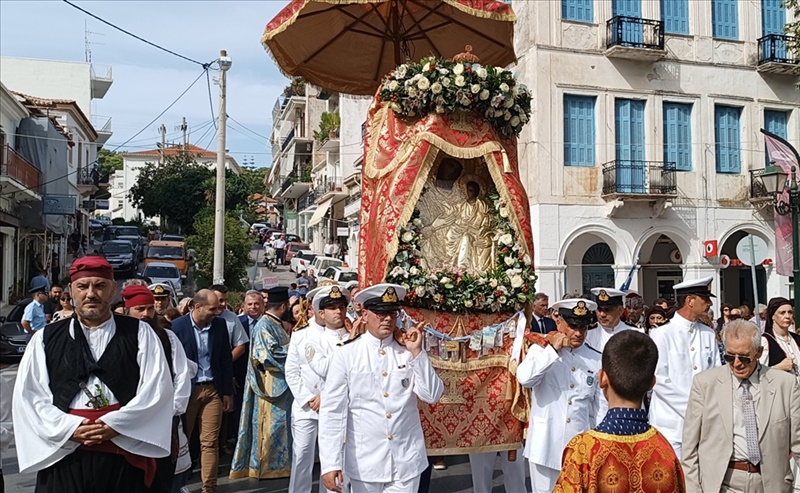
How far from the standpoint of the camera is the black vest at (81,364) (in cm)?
417

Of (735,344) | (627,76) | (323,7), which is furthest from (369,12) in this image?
(627,76)

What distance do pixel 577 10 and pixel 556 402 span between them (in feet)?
59.6

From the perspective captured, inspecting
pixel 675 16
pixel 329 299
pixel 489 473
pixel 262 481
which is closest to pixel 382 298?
pixel 329 299

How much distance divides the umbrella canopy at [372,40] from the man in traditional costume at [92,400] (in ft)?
15.7

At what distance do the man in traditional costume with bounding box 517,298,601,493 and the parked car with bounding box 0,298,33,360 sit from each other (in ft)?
46.2

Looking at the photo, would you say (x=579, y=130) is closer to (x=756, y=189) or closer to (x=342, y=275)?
(x=756, y=189)

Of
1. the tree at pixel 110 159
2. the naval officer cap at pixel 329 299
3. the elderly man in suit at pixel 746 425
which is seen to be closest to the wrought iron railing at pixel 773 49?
the naval officer cap at pixel 329 299

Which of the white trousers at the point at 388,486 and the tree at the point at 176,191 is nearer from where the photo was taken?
the white trousers at the point at 388,486

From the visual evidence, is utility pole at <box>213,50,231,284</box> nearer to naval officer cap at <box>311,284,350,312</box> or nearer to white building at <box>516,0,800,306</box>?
white building at <box>516,0,800,306</box>

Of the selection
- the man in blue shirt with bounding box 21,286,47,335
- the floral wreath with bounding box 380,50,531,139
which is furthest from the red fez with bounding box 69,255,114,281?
the man in blue shirt with bounding box 21,286,47,335

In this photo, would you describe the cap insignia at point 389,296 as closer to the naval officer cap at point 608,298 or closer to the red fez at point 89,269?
the red fez at point 89,269

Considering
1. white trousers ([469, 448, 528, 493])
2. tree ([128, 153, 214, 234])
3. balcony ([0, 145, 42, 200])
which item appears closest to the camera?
white trousers ([469, 448, 528, 493])

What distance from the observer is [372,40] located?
9.53 m

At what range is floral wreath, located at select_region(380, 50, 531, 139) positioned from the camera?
6.67 meters
